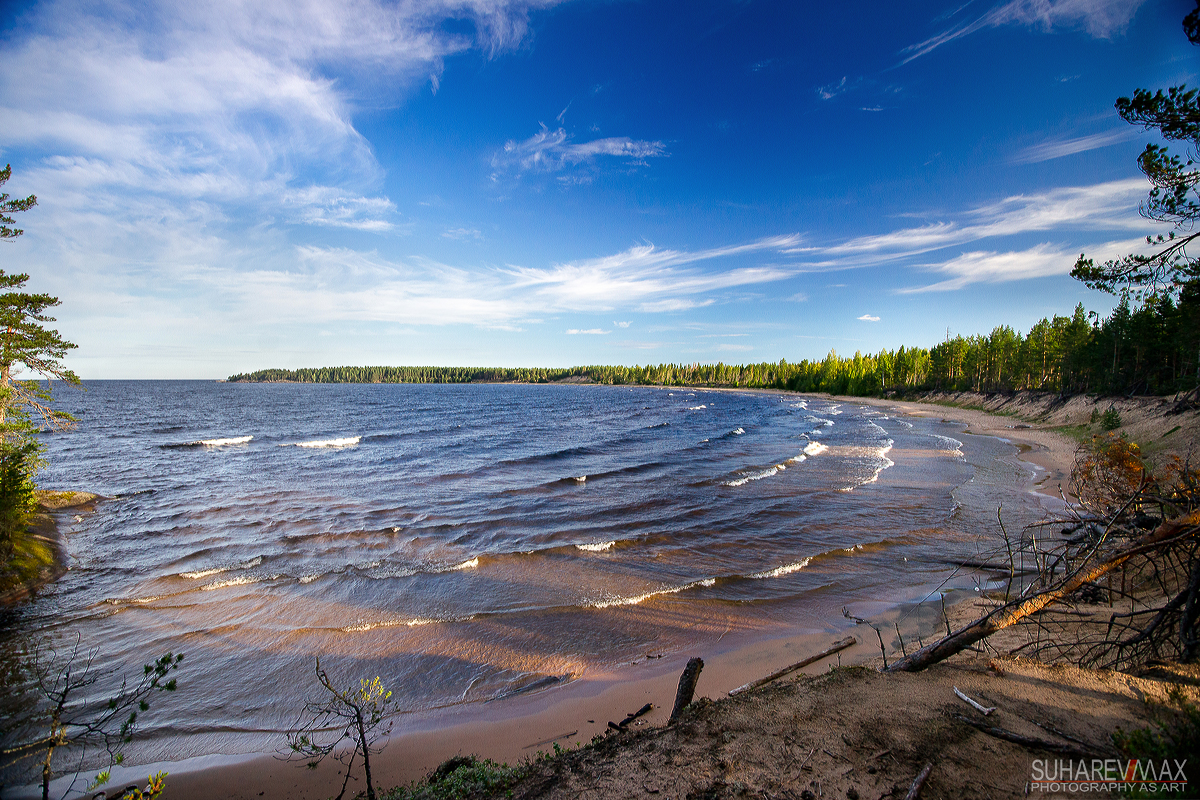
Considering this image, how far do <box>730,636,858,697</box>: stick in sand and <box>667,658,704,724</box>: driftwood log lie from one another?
2.50ft

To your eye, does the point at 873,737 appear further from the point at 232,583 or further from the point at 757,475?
the point at 757,475

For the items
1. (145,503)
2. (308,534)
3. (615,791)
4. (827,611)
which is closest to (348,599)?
(308,534)

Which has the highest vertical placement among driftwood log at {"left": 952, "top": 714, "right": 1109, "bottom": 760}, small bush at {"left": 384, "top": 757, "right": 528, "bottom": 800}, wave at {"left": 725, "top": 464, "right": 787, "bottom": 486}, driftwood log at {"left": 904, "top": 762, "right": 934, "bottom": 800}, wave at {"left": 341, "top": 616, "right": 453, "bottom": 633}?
driftwood log at {"left": 952, "top": 714, "right": 1109, "bottom": 760}

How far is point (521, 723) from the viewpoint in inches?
298

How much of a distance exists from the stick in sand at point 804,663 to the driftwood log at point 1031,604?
1785 mm

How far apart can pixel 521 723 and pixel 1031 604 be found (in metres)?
7.89

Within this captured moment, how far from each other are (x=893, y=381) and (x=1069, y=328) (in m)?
62.6

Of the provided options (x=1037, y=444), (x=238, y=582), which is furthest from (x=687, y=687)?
(x=1037, y=444)

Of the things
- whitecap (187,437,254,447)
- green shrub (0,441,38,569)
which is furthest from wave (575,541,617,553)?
whitecap (187,437,254,447)

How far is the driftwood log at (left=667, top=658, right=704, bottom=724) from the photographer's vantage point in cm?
604

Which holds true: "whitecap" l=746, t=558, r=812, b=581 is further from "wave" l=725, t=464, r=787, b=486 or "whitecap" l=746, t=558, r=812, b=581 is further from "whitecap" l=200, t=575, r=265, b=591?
"whitecap" l=200, t=575, r=265, b=591

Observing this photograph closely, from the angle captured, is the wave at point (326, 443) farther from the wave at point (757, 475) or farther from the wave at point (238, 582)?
the wave at point (757, 475)

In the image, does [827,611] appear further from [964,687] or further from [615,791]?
[615,791]

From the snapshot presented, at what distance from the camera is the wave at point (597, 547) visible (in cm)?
1584
